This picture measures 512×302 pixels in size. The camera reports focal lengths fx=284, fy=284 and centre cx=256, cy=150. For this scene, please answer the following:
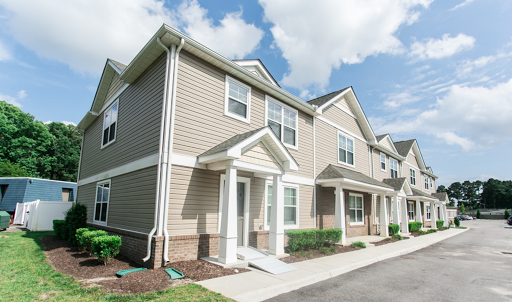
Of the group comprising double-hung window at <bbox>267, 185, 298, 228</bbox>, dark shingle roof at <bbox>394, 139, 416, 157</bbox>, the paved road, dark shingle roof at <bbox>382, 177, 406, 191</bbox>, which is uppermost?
dark shingle roof at <bbox>394, 139, 416, 157</bbox>

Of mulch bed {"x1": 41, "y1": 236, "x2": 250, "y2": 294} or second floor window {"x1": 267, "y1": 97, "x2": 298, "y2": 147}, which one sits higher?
second floor window {"x1": 267, "y1": 97, "x2": 298, "y2": 147}

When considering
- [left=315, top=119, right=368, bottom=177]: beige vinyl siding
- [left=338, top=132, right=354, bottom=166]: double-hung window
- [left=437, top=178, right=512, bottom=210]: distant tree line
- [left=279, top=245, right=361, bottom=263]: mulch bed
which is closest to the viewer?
[left=279, top=245, right=361, bottom=263]: mulch bed

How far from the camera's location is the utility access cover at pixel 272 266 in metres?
7.54

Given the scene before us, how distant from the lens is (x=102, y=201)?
12.1 meters

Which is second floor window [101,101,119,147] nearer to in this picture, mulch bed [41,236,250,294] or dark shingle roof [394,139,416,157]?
mulch bed [41,236,250,294]

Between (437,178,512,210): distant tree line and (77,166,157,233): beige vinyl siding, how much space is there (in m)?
121

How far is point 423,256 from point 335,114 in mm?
8093

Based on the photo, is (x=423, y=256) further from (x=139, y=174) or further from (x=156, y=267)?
(x=139, y=174)

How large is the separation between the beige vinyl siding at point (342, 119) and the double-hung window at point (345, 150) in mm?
700

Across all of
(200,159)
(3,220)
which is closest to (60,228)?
(3,220)

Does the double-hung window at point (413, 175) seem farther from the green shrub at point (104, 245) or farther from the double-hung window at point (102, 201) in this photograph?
the green shrub at point (104, 245)

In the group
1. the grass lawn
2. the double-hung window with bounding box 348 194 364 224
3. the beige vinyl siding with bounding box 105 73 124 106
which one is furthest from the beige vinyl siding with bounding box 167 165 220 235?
the double-hung window with bounding box 348 194 364 224

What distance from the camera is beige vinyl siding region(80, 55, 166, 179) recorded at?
345 inches

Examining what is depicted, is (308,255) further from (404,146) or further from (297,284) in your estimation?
(404,146)
